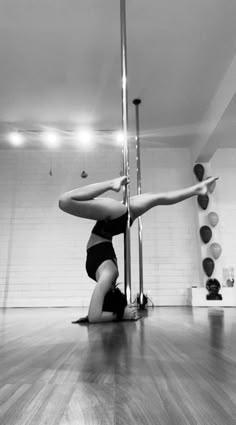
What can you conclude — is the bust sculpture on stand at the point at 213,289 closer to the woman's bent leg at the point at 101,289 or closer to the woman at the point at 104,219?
the woman at the point at 104,219

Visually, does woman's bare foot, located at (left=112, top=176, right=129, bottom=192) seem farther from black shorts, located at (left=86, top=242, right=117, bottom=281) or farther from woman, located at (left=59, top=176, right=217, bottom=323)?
black shorts, located at (left=86, top=242, right=117, bottom=281)

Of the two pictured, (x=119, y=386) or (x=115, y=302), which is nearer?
(x=119, y=386)

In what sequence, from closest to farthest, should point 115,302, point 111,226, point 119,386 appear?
1. point 119,386
2. point 115,302
3. point 111,226

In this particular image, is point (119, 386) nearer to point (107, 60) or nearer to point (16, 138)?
point (107, 60)

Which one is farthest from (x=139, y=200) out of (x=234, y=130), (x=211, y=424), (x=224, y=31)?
(x=234, y=130)

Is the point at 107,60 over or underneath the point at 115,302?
over

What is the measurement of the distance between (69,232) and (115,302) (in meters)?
3.59

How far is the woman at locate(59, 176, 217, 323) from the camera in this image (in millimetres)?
1835

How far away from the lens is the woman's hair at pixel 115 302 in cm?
198

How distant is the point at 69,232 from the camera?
18.1 feet

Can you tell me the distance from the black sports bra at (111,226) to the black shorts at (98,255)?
0.23ft

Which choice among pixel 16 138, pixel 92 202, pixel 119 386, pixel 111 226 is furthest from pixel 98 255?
pixel 16 138

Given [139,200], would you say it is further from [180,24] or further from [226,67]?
[226,67]

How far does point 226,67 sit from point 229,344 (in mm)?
3632
